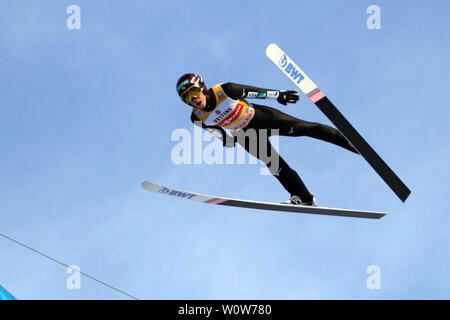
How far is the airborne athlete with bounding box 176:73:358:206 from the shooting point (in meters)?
10.2

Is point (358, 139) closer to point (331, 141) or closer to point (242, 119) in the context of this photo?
point (331, 141)

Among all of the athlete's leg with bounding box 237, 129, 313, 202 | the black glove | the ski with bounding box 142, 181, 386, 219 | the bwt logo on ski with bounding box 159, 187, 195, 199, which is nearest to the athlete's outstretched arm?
the black glove

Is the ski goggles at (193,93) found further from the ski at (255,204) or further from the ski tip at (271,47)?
the ski at (255,204)

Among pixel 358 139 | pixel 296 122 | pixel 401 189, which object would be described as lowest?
pixel 401 189

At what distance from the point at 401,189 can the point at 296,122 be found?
6.63 ft

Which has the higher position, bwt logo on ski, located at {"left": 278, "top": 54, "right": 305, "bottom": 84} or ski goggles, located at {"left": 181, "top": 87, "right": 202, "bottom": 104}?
bwt logo on ski, located at {"left": 278, "top": 54, "right": 305, "bottom": 84}

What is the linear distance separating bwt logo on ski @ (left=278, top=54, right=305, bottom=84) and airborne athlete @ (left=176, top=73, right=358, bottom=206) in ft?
1.32

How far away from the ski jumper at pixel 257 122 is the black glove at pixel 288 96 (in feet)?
0.26

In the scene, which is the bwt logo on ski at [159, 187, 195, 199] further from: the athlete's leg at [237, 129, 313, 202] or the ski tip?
the ski tip

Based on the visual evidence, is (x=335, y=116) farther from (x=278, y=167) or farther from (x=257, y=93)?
(x=278, y=167)

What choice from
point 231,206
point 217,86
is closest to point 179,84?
point 217,86

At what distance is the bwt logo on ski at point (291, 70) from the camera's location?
10.1 meters

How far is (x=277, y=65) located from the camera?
10.1 m

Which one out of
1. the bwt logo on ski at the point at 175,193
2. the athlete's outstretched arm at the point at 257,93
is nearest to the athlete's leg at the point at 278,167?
the athlete's outstretched arm at the point at 257,93
